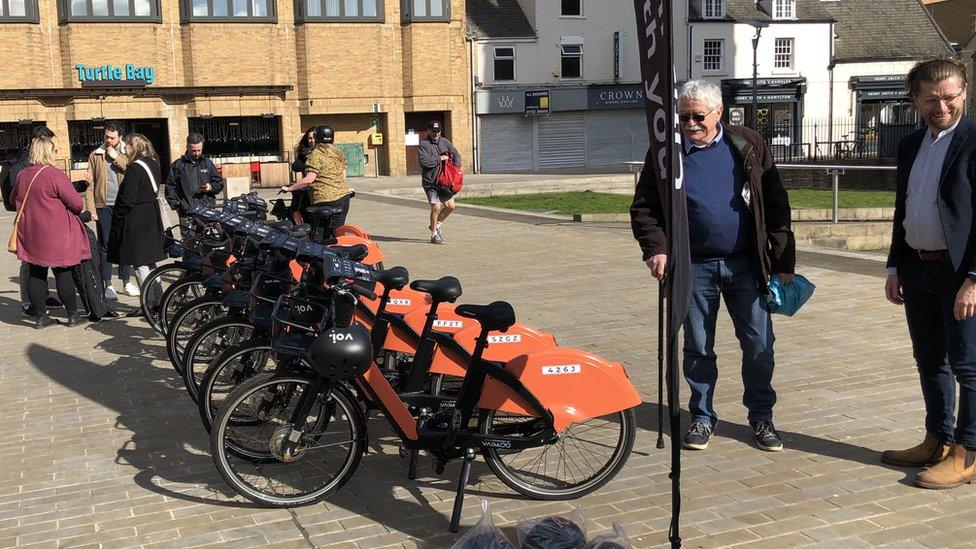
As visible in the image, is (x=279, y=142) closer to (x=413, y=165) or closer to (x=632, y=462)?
(x=413, y=165)

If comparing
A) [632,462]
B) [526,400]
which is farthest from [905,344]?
[526,400]

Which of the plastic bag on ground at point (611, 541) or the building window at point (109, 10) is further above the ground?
the building window at point (109, 10)

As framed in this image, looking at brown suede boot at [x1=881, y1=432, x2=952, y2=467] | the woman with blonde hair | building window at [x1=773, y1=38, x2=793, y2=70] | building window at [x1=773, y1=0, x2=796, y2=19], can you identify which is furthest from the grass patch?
building window at [x1=773, y1=0, x2=796, y2=19]

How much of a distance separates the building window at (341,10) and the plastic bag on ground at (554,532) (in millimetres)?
36522

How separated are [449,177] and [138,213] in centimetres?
584

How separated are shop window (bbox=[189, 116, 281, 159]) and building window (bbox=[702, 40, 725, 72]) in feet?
64.0

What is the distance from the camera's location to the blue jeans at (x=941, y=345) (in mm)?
4598

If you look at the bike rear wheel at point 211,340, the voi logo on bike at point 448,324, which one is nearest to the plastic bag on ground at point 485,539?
the voi logo on bike at point 448,324

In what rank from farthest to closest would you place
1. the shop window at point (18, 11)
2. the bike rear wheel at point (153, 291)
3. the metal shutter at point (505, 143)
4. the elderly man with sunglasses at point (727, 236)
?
the metal shutter at point (505, 143) < the shop window at point (18, 11) < the bike rear wheel at point (153, 291) < the elderly man with sunglasses at point (727, 236)

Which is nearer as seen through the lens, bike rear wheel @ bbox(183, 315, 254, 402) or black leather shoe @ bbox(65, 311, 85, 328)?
bike rear wheel @ bbox(183, 315, 254, 402)

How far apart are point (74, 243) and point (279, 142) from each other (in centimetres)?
3043

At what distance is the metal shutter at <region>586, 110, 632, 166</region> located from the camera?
4491 centimetres

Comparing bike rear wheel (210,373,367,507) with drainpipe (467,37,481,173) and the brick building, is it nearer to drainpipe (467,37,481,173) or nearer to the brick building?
the brick building

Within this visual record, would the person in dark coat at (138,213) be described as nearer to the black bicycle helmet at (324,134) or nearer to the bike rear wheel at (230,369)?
the black bicycle helmet at (324,134)
